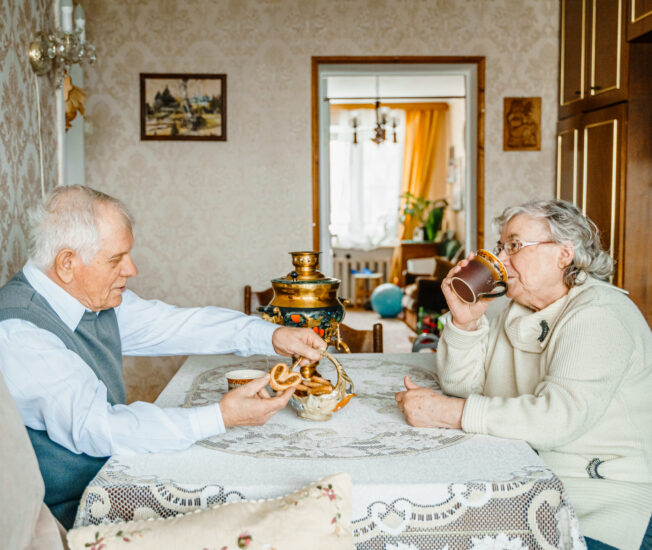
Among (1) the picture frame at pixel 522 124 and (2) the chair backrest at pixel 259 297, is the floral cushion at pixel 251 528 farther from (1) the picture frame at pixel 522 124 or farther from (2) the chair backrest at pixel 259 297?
(1) the picture frame at pixel 522 124

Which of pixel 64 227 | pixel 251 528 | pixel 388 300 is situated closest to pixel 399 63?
pixel 64 227

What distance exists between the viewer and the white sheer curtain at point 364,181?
371 inches

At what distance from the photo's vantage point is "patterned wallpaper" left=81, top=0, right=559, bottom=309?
3914 millimetres

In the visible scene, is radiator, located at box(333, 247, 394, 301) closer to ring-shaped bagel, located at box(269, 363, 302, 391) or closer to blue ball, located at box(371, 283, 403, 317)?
blue ball, located at box(371, 283, 403, 317)

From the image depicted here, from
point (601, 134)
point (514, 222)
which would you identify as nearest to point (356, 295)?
point (601, 134)

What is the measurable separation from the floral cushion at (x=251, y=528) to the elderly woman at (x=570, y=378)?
18.6 inches

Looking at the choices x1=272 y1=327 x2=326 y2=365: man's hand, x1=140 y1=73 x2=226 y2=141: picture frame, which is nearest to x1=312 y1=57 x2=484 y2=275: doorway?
x1=140 y1=73 x2=226 y2=141: picture frame

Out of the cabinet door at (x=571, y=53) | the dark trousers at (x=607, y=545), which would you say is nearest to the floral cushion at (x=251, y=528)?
the dark trousers at (x=607, y=545)

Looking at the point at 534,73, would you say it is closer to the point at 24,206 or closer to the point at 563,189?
the point at 563,189

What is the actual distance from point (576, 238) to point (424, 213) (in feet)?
25.4

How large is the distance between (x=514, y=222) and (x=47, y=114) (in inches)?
74.1

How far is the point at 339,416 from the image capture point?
1.60 meters

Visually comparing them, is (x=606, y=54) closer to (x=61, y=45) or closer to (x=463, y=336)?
(x=463, y=336)

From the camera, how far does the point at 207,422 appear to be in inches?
54.1
